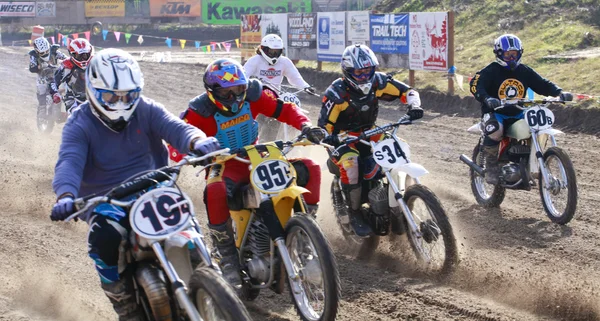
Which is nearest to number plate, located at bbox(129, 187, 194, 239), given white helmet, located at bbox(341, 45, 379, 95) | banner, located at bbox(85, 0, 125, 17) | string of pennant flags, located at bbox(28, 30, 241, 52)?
white helmet, located at bbox(341, 45, 379, 95)

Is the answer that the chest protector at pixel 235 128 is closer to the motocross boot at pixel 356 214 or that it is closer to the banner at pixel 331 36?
the motocross boot at pixel 356 214

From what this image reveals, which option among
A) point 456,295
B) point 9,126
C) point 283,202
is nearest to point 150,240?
point 283,202

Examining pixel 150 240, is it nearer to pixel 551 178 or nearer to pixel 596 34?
pixel 551 178

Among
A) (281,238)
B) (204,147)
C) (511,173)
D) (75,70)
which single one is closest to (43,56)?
(75,70)

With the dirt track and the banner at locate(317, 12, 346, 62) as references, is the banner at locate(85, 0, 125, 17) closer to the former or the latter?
the banner at locate(317, 12, 346, 62)

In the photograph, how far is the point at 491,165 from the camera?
31.4 ft

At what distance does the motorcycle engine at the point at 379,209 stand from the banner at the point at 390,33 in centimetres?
1248

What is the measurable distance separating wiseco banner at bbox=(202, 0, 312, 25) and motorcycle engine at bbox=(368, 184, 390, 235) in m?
36.0

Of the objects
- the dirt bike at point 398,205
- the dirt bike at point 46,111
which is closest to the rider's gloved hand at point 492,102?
the dirt bike at point 398,205

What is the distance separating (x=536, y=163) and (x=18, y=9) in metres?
36.9

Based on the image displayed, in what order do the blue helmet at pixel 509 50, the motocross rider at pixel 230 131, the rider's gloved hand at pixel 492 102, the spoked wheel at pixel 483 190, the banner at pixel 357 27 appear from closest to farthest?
1. the motocross rider at pixel 230 131
2. the rider's gloved hand at pixel 492 102
3. the blue helmet at pixel 509 50
4. the spoked wheel at pixel 483 190
5. the banner at pixel 357 27

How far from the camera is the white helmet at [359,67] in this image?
7875 millimetres

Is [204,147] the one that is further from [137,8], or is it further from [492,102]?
[137,8]

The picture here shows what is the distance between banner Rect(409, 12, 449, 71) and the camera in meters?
18.5
